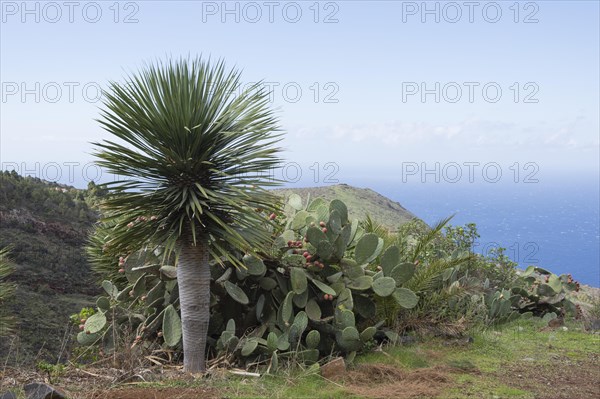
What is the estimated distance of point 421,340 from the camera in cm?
829

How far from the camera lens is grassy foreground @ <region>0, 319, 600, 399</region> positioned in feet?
19.8

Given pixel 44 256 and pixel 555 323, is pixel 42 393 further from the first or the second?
pixel 44 256

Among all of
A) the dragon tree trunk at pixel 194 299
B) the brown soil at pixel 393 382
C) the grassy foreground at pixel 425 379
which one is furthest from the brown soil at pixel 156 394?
the brown soil at pixel 393 382

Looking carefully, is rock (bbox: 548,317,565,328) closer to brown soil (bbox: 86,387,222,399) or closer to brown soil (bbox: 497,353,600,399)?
brown soil (bbox: 497,353,600,399)

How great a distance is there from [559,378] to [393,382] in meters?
2.10

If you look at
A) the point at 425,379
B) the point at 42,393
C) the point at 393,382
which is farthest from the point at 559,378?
the point at 42,393

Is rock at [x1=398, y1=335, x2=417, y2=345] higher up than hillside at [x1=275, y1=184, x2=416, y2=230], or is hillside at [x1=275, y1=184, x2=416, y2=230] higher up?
hillside at [x1=275, y1=184, x2=416, y2=230]

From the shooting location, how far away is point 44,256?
79.0 ft

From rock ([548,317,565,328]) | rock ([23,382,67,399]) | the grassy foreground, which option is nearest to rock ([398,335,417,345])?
the grassy foreground

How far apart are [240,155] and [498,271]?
754 centimetres

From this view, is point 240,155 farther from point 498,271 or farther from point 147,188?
point 498,271

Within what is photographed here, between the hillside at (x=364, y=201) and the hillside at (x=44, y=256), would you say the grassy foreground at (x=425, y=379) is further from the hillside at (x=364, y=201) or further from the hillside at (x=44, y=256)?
the hillside at (x=364, y=201)

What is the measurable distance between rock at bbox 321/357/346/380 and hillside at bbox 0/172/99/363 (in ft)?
33.2

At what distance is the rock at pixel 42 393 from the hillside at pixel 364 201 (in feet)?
72.4
